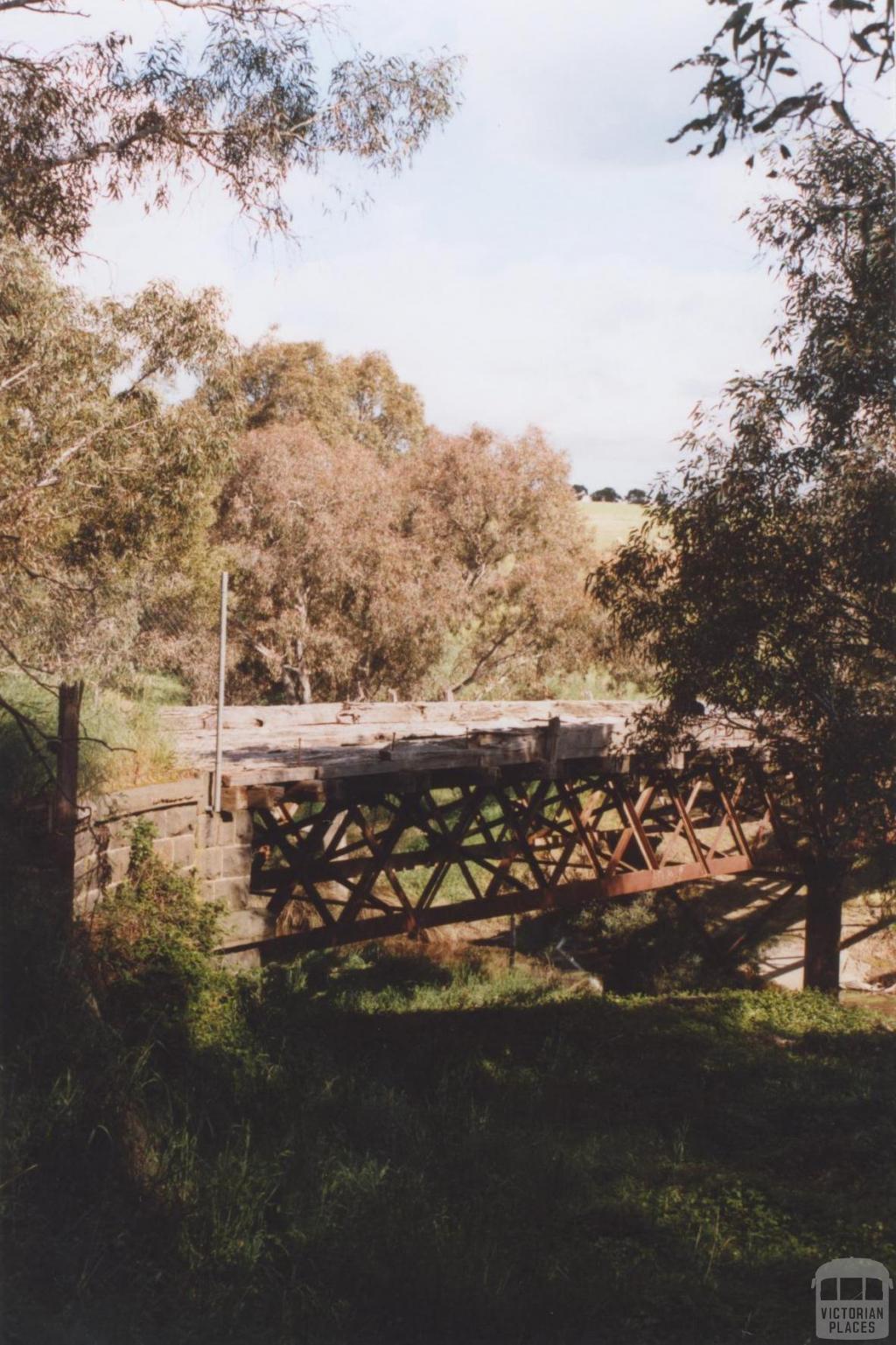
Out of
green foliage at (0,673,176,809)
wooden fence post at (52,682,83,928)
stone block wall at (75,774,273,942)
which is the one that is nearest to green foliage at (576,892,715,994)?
stone block wall at (75,774,273,942)

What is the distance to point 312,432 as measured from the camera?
2669cm

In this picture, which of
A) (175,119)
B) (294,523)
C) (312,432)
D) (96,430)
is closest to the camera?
(175,119)

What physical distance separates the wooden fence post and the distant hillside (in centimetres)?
4493

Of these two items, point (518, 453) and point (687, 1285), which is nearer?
point (687, 1285)

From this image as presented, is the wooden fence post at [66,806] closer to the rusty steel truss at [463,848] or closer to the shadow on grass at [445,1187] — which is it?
the shadow on grass at [445,1187]

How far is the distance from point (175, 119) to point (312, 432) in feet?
47.8

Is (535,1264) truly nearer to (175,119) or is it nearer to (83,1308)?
(83,1308)

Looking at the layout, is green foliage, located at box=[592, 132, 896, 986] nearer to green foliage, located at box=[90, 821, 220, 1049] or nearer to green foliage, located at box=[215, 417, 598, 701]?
green foliage, located at box=[90, 821, 220, 1049]

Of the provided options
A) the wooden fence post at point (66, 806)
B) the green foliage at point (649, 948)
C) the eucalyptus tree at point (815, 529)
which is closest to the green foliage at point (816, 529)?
the eucalyptus tree at point (815, 529)

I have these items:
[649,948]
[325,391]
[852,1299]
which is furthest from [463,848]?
[325,391]

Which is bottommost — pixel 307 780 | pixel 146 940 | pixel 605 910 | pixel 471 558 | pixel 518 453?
pixel 605 910

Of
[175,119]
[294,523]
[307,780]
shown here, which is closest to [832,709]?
[307,780]

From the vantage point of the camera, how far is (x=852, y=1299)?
239 inches

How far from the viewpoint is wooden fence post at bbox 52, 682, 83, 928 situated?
7.88 m
